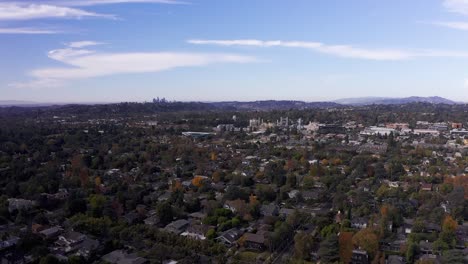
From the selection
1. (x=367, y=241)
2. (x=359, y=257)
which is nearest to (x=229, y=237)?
(x=359, y=257)

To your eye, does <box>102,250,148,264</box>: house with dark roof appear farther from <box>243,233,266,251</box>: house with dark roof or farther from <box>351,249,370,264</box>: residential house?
<box>351,249,370,264</box>: residential house

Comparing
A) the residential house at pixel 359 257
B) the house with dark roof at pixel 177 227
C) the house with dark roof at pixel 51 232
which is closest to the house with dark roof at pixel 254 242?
the house with dark roof at pixel 177 227

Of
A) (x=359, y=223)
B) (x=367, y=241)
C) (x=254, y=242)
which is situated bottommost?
(x=254, y=242)

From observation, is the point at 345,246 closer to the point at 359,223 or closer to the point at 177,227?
the point at 359,223

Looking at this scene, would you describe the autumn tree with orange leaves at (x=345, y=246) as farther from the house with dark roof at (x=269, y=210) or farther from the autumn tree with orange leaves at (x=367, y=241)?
the house with dark roof at (x=269, y=210)

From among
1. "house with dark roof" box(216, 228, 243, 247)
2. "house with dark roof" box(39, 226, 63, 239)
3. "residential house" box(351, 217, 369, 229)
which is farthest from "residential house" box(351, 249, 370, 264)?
"house with dark roof" box(39, 226, 63, 239)

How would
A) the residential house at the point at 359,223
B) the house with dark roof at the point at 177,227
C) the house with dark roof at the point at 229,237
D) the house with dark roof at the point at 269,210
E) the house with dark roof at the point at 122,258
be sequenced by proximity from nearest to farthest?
the house with dark roof at the point at 122,258 → the house with dark roof at the point at 229,237 → the house with dark roof at the point at 177,227 → the residential house at the point at 359,223 → the house with dark roof at the point at 269,210

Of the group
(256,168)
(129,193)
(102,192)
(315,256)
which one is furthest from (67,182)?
(315,256)

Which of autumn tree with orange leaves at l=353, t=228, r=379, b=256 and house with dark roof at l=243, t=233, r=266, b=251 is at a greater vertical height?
autumn tree with orange leaves at l=353, t=228, r=379, b=256

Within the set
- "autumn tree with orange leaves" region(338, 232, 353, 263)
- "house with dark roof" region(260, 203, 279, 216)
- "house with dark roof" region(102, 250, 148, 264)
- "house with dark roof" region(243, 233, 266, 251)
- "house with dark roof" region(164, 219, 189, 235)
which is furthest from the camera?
"house with dark roof" region(260, 203, 279, 216)

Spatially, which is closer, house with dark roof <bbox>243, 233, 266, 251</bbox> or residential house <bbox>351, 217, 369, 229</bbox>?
house with dark roof <bbox>243, 233, 266, 251</bbox>

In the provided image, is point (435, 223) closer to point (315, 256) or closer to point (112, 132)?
point (315, 256)
